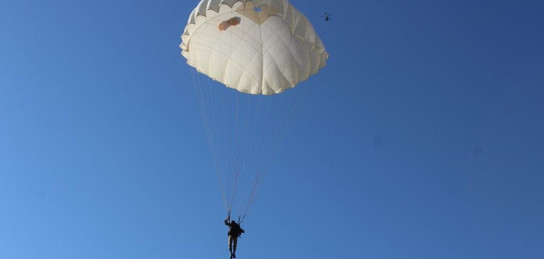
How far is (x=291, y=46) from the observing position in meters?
23.8

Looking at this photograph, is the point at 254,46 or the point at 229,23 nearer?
the point at 229,23

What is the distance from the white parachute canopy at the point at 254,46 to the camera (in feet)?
76.5

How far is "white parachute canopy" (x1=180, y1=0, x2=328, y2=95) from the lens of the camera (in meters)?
23.3

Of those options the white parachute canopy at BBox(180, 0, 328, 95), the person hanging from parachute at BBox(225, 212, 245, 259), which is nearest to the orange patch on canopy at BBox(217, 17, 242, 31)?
the white parachute canopy at BBox(180, 0, 328, 95)

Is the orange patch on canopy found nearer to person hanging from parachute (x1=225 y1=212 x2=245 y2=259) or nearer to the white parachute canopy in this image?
the white parachute canopy

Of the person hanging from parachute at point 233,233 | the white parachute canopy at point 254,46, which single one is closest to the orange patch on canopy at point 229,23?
the white parachute canopy at point 254,46

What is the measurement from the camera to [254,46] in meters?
24.1

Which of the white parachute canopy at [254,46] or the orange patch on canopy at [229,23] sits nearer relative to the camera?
the white parachute canopy at [254,46]

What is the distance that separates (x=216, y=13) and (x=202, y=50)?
147 cm

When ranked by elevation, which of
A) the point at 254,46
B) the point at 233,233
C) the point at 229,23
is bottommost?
the point at 233,233

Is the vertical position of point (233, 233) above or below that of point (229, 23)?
below

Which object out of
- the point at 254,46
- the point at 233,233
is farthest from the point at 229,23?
the point at 233,233

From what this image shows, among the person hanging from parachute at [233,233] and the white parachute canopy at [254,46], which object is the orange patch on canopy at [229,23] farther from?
the person hanging from parachute at [233,233]

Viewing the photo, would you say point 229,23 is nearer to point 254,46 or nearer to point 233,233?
point 254,46
